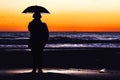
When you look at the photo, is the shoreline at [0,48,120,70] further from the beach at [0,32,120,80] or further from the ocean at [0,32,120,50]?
the ocean at [0,32,120,50]

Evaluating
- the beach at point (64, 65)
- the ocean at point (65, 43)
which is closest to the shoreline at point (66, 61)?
the beach at point (64, 65)

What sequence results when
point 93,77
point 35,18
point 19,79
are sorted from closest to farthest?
point 19,79, point 93,77, point 35,18

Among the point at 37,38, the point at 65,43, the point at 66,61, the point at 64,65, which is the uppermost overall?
the point at 37,38

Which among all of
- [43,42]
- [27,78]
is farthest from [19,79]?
[43,42]

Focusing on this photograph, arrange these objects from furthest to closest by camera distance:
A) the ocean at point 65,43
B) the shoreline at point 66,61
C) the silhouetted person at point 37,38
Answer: the ocean at point 65,43 → the shoreline at point 66,61 → the silhouetted person at point 37,38

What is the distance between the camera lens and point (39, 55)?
15.5 m

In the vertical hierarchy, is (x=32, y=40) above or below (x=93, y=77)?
above

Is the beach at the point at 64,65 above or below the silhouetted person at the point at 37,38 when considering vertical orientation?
below

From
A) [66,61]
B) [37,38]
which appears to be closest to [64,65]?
[66,61]

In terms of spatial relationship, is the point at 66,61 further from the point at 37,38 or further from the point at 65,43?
the point at 65,43

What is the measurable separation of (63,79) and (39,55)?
2101 millimetres

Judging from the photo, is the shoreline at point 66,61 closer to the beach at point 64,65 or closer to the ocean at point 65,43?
the beach at point 64,65

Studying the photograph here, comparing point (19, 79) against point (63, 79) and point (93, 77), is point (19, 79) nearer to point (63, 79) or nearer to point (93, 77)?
point (63, 79)

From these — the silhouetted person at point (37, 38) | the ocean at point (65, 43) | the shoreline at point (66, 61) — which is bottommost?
the ocean at point (65, 43)
